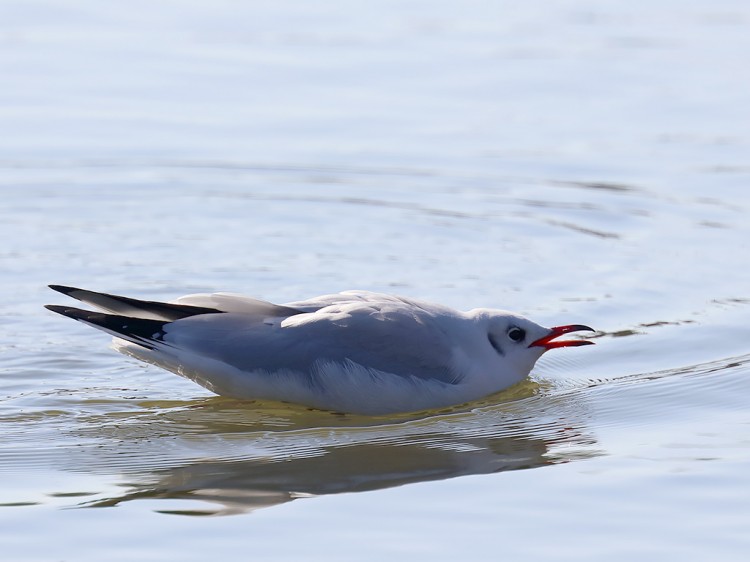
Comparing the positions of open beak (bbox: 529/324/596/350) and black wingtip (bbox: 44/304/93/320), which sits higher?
black wingtip (bbox: 44/304/93/320)

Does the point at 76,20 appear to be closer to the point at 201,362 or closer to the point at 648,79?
the point at 648,79

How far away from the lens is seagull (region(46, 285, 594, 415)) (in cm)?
765

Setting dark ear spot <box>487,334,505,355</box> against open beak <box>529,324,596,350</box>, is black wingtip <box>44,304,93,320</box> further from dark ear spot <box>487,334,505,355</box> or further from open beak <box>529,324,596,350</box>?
open beak <box>529,324,596,350</box>

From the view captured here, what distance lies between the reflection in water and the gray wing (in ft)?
0.99

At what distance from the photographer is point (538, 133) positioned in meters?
14.4

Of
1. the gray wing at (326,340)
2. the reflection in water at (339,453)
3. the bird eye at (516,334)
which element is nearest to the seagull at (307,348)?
the gray wing at (326,340)

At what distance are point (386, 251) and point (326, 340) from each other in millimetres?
3535

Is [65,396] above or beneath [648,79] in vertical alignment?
beneath

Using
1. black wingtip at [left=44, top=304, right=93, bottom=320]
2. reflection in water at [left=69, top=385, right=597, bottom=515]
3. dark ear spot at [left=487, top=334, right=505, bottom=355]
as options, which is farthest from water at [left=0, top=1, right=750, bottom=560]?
black wingtip at [left=44, top=304, right=93, bottom=320]

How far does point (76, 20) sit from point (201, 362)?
40.5 ft

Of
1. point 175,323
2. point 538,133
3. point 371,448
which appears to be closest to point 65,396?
point 175,323

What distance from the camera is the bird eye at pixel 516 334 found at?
26.6ft

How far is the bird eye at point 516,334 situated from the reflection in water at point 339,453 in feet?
1.16

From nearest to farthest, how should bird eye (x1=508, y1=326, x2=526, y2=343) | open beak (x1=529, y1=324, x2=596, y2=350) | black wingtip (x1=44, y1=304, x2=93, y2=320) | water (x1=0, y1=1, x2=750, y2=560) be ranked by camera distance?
water (x1=0, y1=1, x2=750, y2=560) → black wingtip (x1=44, y1=304, x2=93, y2=320) → open beak (x1=529, y1=324, x2=596, y2=350) → bird eye (x1=508, y1=326, x2=526, y2=343)
